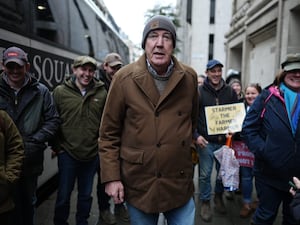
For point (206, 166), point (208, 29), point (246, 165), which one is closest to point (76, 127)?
point (206, 166)

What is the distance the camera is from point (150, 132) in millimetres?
2230

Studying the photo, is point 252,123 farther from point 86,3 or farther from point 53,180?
point 86,3

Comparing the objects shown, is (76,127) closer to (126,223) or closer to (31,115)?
(31,115)

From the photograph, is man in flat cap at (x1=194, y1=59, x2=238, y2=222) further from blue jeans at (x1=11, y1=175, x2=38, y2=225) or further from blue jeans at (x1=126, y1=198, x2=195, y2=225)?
blue jeans at (x1=11, y1=175, x2=38, y2=225)

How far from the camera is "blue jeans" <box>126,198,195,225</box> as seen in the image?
237 centimetres

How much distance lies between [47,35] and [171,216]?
3.53m

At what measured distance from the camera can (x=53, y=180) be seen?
233 inches

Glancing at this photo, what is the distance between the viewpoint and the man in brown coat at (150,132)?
88.3 inches

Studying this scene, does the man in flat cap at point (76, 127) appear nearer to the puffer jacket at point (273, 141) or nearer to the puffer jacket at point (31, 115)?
the puffer jacket at point (31, 115)

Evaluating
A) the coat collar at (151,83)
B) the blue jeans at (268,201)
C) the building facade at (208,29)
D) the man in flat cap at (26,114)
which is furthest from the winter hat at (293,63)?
the building facade at (208,29)

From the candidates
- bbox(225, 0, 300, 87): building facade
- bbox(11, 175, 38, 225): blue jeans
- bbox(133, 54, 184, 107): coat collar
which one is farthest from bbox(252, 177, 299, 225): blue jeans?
bbox(225, 0, 300, 87): building facade

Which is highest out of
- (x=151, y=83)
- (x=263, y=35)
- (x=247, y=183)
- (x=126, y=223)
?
(x=263, y=35)

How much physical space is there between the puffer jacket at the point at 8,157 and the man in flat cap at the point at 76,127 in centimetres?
75

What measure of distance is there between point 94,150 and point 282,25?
6221 millimetres
